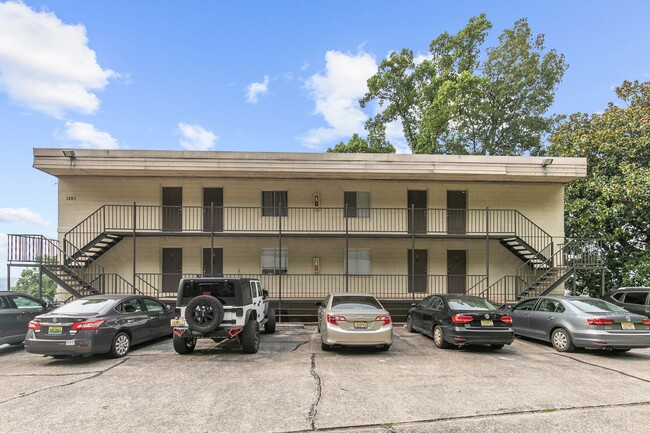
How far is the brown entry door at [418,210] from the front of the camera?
15.9 meters

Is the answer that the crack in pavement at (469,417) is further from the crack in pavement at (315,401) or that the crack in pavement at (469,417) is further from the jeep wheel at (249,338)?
the jeep wheel at (249,338)

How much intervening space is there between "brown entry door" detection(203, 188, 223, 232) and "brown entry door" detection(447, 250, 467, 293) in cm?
982

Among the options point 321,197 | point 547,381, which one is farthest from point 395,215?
point 547,381

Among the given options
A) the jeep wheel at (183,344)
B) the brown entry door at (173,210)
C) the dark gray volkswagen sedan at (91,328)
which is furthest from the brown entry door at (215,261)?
the jeep wheel at (183,344)

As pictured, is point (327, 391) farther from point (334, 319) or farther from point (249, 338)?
point (249, 338)

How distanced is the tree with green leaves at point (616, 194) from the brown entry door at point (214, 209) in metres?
16.2

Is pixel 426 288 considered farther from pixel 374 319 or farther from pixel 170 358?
pixel 170 358

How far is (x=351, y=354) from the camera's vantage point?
28.7ft

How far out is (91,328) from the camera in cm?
771

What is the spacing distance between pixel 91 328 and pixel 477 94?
25.7m

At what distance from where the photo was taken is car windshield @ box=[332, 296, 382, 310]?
890 cm

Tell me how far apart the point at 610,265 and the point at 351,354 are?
52.8 ft

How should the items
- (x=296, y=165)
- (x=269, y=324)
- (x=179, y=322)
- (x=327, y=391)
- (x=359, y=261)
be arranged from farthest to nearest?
(x=359, y=261) → (x=296, y=165) → (x=269, y=324) → (x=179, y=322) → (x=327, y=391)

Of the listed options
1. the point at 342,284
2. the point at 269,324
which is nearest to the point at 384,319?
the point at 269,324
